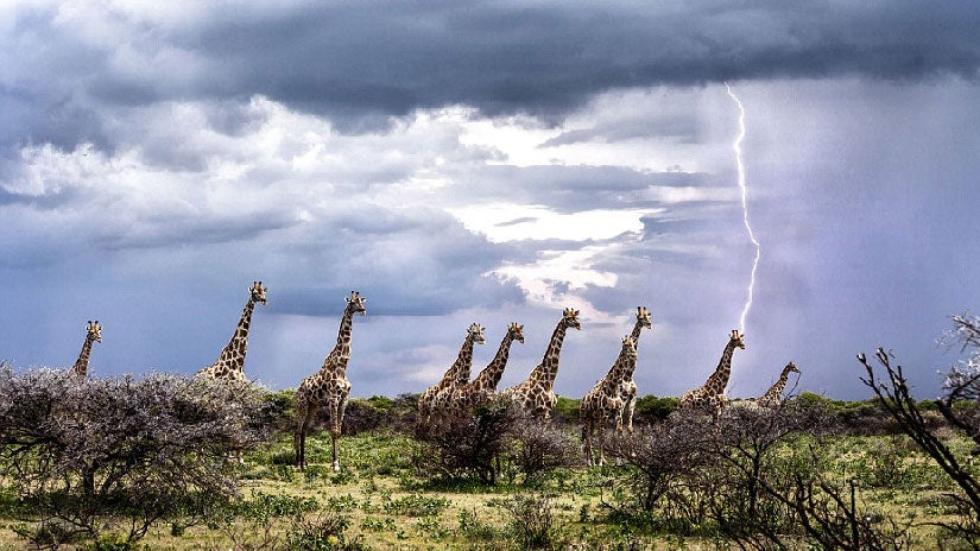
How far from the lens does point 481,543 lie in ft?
52.7

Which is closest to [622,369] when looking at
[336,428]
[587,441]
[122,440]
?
[587,441]

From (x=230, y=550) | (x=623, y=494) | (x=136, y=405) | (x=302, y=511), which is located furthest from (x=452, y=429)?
(x=230, y=550)

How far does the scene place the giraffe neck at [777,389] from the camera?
3542cm

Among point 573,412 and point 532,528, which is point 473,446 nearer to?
point 532,528

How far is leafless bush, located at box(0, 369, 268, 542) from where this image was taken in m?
17.5

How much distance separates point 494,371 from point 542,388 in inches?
63.5

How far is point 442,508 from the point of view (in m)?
19.5

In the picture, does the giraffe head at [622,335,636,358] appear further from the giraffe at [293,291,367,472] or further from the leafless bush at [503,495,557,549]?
the leafless bush at [503,495,557,549]

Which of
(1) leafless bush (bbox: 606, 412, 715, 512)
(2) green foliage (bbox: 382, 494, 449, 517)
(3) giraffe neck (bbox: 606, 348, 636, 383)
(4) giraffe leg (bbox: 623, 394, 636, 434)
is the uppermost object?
(3) giraffe neck (bbox: 606, 348, 636, 383)

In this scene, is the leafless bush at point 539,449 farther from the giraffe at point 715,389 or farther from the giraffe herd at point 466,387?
the giraffe at point 715,389

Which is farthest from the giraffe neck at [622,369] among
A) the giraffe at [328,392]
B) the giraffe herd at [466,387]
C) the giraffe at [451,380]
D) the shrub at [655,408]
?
the shrub at [655,408]

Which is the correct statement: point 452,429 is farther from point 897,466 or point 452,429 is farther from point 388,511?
point 897,466

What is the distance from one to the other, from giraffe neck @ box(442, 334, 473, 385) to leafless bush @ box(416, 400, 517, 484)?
5.03 metres

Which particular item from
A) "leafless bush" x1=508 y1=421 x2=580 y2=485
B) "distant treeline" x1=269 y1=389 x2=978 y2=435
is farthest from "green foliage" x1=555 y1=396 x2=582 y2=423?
"leafless bush" x1=508 y1=421 x2=580 y2=485
